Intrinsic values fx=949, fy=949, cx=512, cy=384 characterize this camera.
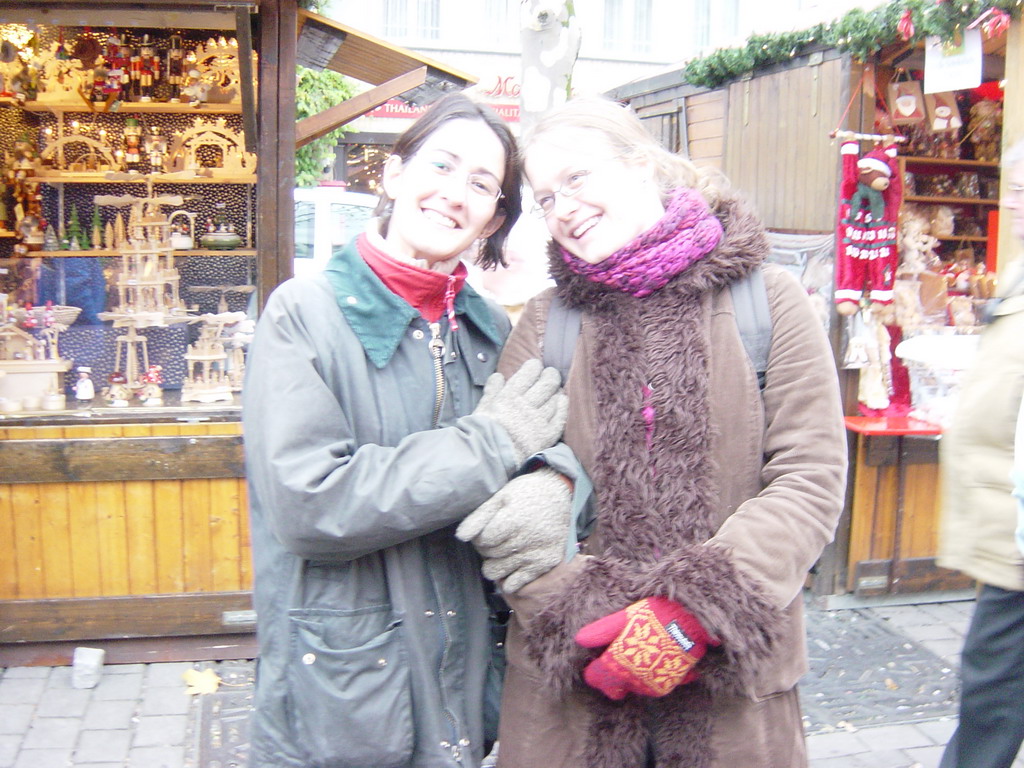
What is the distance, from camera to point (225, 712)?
12.4 feet

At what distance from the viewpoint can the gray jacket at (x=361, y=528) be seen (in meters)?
1.62

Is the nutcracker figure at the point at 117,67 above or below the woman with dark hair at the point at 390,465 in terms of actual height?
above

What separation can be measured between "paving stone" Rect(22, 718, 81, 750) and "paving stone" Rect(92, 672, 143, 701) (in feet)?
0.67

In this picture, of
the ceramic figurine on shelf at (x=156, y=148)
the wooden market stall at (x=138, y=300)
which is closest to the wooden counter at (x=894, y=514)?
the wooden market stall at (x=138, y=300)

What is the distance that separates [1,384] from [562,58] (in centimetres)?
276

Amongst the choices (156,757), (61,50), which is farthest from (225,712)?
(61,50)

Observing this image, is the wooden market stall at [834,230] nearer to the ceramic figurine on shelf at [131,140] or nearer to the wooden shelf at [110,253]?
the wooden shelf at [110,253]

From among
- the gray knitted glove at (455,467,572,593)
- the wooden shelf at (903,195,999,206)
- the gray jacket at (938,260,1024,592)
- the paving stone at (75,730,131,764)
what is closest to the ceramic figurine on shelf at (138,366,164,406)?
the paving stone at (75,730,131,764)

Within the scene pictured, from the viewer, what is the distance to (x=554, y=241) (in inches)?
75.7

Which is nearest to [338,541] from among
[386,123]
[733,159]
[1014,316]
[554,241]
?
[554,241]

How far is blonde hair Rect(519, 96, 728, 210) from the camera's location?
5.98 feet

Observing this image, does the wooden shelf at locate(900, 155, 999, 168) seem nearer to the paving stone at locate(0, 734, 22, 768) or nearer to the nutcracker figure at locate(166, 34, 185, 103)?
the nutcracker figure at locate(166, 34, 185, 103)

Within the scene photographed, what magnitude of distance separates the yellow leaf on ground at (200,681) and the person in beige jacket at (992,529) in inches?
111

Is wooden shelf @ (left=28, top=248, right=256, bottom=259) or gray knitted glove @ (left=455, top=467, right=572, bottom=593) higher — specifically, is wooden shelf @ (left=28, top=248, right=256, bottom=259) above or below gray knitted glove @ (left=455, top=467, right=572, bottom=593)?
above
